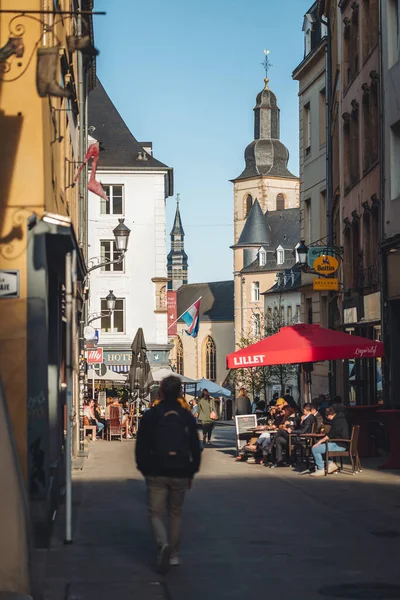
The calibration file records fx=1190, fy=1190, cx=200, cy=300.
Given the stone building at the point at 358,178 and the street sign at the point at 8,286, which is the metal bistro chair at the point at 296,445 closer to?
the stone building at the point at 358,178

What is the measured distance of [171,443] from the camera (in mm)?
10750

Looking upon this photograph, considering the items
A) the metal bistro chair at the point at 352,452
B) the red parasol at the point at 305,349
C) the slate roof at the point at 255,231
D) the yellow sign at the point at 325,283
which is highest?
the slate roof at the point at 255,231

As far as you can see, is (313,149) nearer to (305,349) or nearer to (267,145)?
(305,349)

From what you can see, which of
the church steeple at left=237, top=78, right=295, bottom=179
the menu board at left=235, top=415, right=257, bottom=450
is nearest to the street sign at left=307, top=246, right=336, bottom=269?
the menu board at left=235, top=415, right=257, bottom=450

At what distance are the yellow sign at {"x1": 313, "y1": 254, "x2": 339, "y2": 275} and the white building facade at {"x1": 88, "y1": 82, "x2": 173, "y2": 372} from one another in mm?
33290

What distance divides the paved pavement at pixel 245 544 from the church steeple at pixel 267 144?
413 feet

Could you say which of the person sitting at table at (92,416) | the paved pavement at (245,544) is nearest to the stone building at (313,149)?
the person sitting at table at (92,416)

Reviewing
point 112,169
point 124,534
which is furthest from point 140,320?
point 124,534

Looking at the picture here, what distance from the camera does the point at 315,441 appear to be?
22688mm

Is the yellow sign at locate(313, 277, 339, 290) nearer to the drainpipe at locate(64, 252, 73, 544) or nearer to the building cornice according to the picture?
the building cornice

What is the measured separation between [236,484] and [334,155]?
69.2 ft

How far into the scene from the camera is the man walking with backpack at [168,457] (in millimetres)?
10734

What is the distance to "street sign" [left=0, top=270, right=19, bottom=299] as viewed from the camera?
39.7 ft

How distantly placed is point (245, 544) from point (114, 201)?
187ft
